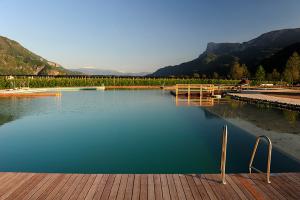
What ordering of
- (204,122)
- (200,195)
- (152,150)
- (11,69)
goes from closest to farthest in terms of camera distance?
(200,195) → (152,150) → (204,122) → (11,69)

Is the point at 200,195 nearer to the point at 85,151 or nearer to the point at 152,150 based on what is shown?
the point at 152,150

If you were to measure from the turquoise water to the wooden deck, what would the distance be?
237 cm

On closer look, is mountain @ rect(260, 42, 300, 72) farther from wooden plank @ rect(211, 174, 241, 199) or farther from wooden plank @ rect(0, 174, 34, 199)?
wooden plank @ rect(0, 174, 34, 199)

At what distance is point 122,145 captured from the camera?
10406 millimetres

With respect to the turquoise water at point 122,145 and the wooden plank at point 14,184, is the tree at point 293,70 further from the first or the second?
the wooden plank at point 14,184

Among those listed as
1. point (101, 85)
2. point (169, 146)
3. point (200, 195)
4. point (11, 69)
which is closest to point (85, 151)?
point (169, 146)

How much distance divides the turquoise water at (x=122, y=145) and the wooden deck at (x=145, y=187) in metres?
2.37

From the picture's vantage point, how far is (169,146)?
10.3m

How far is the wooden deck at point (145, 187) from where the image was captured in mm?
4602

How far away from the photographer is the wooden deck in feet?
15.1

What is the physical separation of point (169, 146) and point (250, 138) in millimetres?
3327

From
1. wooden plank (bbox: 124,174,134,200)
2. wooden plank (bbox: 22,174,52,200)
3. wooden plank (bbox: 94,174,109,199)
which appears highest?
wooden plank (bbox: 124,174,134,200)

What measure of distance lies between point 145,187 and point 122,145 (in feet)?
18.2

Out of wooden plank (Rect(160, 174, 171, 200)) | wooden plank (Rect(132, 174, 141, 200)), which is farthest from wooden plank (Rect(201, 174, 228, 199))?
wooden plank (Rect(132, 174, 141, 200))
